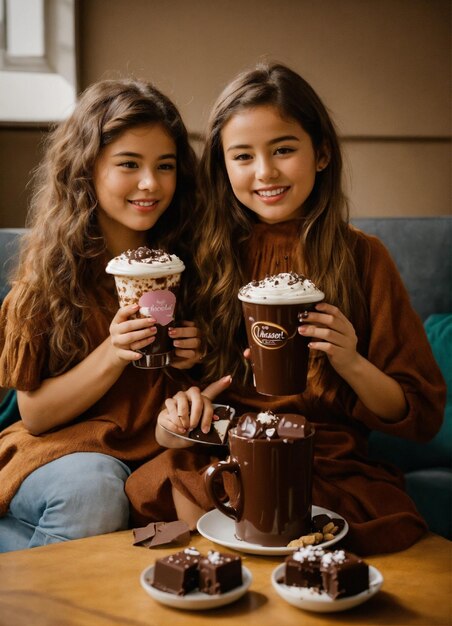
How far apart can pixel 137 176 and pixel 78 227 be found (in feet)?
0.60

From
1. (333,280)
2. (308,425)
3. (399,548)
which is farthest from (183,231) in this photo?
(399,548)

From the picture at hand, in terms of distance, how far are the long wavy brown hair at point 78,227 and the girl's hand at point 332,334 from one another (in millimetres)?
487

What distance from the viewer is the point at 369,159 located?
9.65 feet

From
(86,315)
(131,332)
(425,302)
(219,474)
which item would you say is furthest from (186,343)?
(425,302)

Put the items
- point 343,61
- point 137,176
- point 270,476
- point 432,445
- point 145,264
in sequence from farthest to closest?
1. point 343,61
2. point 432,445
3. point 137,176
4. point 145,264
5. point 270,476

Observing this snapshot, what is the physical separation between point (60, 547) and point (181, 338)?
0.50 meters

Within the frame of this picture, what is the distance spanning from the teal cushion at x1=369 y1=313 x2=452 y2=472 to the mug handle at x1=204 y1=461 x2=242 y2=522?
37.4 inches

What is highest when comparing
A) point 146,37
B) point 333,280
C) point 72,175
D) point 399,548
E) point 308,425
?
point 146,37

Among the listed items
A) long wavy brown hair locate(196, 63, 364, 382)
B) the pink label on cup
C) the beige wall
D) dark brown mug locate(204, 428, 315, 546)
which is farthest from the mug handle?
the beige wall

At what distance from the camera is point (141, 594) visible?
1.17 metres

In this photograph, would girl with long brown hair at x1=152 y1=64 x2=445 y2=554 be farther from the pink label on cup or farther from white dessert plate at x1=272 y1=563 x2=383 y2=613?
white dessert plate at x1=272 y1=563 x2=383 y2=613

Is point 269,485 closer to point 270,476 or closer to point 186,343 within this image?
point 270,476

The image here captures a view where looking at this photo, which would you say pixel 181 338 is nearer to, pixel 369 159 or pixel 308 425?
pixel 308 425

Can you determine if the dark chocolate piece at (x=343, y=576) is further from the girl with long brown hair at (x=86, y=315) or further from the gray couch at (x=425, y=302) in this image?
the gray couch at (x=425, y=302)
